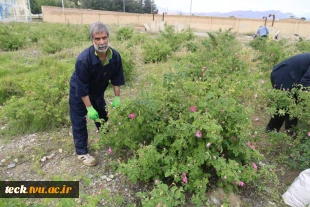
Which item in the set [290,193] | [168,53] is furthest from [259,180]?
[168,53]

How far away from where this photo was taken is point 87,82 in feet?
8.07

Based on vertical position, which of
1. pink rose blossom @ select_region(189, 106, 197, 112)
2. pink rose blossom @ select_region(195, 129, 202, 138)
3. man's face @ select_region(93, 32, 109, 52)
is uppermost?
man's face @ select_region(93, 32, 109, 52)

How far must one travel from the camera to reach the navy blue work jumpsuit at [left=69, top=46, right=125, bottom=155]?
7.86 ft

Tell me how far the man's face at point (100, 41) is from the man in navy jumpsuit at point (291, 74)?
7.00ft

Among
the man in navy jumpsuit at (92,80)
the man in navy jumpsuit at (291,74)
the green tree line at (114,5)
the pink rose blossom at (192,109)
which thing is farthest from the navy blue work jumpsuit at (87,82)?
the green tree line at (114,5)

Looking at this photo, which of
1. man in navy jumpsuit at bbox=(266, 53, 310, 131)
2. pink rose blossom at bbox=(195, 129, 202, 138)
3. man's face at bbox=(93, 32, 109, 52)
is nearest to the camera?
pink rose blossom at bbox=(195, 129, 202, 138)

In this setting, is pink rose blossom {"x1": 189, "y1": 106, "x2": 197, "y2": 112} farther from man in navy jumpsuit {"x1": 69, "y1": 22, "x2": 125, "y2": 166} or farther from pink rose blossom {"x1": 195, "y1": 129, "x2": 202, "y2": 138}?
man in navy jumpsuit {"x1": 69, "y1": 22, "x2": 125, "y2": 166}

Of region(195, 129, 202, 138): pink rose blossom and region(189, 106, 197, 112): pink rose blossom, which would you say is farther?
region(189, 106, 197, 112): pink rose blossom

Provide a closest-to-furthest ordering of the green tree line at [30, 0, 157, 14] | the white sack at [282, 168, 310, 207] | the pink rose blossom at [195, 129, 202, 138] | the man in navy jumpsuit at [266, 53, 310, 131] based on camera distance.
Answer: the pink rose blossom at [195, 129, 202, 138] < the white sack at [282, 168, 310, 207] < the man in navy jumpsuit at [266, 53, 310, 131] < the green tree line at [30, 0, 157, 14]

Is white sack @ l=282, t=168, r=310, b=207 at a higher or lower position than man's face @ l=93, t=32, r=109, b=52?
lower

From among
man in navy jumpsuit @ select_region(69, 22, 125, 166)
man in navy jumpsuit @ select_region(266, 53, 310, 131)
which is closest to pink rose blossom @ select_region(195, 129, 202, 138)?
man in navy jumpsuit @ select_region(69, 22, 125, 166)

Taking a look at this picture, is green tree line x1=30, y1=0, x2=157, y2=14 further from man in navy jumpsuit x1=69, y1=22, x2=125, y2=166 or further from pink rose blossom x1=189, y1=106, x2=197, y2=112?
pink rose blossom x1=189, y1=106, x2=197, y2=112

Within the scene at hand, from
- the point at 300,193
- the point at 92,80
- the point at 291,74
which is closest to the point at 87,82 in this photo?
the point at 92,80

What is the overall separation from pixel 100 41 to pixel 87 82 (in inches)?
17.5
